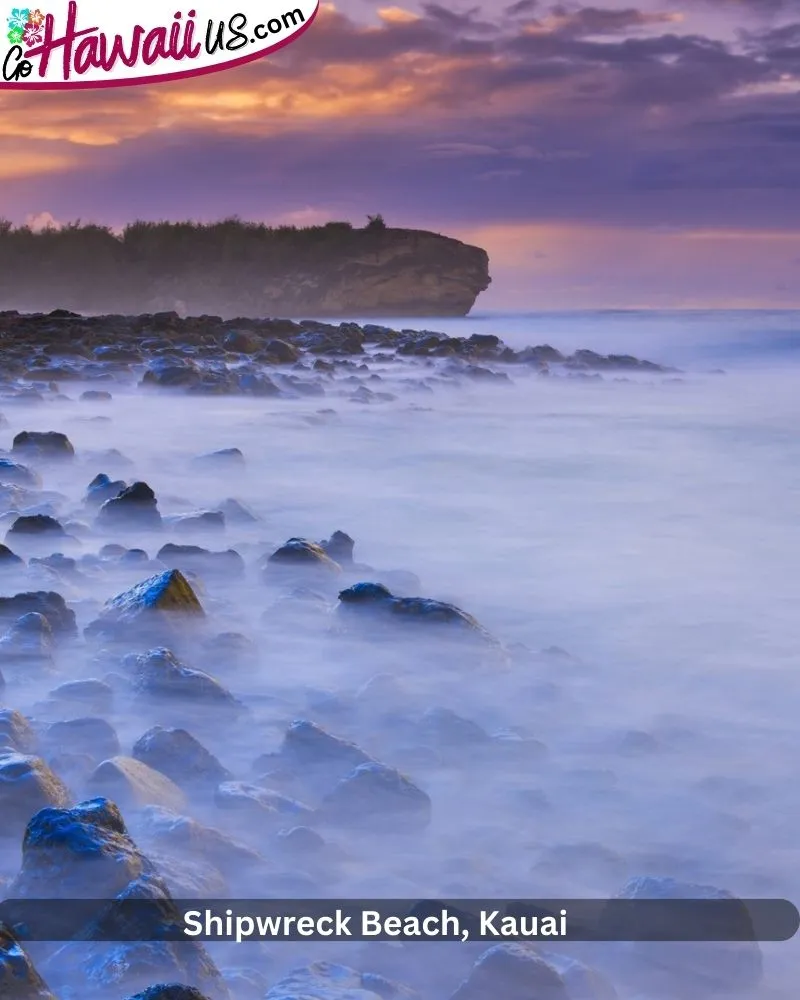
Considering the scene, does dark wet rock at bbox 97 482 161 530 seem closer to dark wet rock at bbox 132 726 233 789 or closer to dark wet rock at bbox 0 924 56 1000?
dark wet rock at bbox 132 726 233 789

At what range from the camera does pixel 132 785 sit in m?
2.31

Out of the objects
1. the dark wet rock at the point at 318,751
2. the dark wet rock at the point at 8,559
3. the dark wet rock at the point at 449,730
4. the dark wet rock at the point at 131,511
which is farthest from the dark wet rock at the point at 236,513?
the dark wet rock at the point at 318,751

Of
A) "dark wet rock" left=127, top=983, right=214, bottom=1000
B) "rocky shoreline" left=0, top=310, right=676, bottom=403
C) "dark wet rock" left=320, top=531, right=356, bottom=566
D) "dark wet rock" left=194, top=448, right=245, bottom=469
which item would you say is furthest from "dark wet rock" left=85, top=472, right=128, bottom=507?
"rocky shoreline" left=0, top=310, right=676, bottom=403

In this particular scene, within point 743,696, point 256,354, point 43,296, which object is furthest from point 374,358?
point 43,296

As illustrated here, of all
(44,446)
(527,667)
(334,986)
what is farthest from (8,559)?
(44,446)

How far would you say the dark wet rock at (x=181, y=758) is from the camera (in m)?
2.47

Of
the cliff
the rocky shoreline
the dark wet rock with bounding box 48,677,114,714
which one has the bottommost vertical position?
the cliff

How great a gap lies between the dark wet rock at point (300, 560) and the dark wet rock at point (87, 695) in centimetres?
142

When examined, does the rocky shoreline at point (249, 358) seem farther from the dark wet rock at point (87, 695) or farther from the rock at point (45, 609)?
the dark wet rock at point (87, 695)

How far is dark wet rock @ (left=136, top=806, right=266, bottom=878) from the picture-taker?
2.14 meters

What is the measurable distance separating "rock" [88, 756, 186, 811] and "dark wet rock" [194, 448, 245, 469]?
5222mm

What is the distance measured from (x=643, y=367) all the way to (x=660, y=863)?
18317 millimetres

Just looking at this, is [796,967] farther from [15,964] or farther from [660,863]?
[15,964]

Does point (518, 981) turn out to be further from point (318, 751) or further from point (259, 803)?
point (318, 751)
